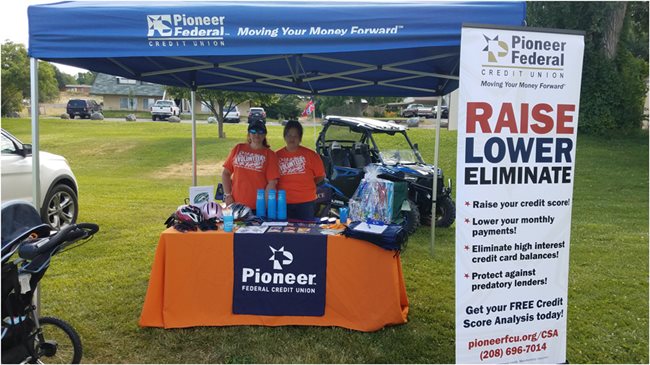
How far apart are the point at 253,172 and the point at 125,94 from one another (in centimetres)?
4647

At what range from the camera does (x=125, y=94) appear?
151 ft

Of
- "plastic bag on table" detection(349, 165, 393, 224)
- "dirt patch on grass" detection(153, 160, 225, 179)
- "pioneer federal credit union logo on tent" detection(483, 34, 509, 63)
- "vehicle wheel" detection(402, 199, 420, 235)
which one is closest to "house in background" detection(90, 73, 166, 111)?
"dirt patch on grass" detection(153, 160, 225, 179)

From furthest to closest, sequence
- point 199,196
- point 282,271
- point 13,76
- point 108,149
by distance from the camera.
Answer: point 13,76 < point 108,149 < point 199,196 < point 282,271

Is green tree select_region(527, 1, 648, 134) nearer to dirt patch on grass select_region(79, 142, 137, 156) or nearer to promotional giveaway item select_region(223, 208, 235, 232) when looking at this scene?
dirt patch on grass select_region(79, 142, 137, 156)

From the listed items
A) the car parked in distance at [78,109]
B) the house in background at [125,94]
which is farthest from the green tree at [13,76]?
the house in background at [125,94]

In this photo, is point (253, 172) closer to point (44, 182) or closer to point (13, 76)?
point (44, 182)

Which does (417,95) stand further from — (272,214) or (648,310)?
(648,310)

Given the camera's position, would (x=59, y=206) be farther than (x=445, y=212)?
No

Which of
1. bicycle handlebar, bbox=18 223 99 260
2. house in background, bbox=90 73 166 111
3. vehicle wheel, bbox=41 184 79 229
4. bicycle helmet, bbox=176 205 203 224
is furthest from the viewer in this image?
house in background, bbox=90 73 166 111

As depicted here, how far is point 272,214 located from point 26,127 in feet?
94.0

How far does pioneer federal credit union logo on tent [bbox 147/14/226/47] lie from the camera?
3107 mm

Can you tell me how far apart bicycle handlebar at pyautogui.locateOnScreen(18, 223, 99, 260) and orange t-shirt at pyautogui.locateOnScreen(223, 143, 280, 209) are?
5.85ft

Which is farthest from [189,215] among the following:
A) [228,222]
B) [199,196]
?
[199,196]

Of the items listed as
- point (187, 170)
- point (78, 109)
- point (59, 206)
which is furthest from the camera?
point (78, 109)
